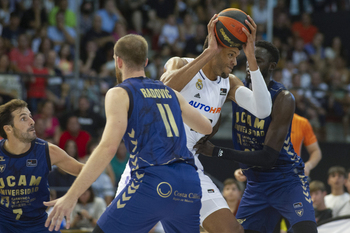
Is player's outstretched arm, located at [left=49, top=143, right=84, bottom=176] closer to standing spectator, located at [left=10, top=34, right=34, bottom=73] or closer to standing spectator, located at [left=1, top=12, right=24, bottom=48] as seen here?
standing spectator, located at [left=10, top=34, right=34, bottom=73]

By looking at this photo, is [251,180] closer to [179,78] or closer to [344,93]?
[179,78]

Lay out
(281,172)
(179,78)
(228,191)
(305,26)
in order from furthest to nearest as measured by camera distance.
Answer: (305,26) → (228,191) → (281,172) → (179,78)

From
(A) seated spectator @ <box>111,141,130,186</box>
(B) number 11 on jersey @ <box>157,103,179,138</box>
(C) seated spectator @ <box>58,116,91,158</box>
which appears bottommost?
(A) seated spectator @ <box>111,141,130,186</box>

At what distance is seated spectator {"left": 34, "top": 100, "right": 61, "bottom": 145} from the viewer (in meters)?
9.05

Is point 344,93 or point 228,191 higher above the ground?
point 344,93

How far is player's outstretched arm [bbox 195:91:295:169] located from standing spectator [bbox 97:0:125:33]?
26.3ft

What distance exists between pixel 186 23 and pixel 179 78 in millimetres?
8771

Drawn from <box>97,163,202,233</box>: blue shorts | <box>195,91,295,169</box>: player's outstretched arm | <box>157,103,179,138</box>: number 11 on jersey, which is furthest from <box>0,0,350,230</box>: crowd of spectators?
<box>157,103,179,138</box>: number 11 on jersey

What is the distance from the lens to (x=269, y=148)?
14.3 feet

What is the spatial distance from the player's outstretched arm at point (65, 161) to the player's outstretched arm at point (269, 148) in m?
1.18

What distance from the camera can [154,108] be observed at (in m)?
3.24

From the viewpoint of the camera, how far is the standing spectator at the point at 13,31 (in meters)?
10.3

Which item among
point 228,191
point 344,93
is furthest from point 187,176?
point 344,93

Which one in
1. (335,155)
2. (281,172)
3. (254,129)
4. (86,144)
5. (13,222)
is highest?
(254,129)
